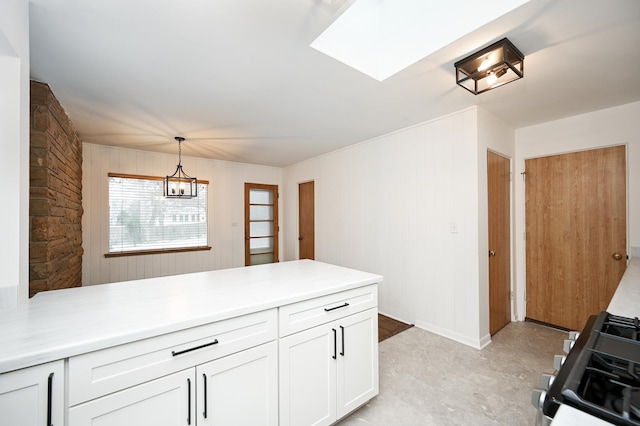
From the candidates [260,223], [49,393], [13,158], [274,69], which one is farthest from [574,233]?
[260,223]

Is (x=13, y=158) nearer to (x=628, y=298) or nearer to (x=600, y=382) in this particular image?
(x=600, y=382)

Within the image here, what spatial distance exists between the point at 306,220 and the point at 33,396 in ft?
14.4

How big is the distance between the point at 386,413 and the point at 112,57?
304 cm

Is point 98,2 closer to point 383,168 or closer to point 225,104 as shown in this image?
point 225,104

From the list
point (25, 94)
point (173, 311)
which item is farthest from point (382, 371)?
Result: point (25, 94)

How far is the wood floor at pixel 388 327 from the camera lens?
295cm

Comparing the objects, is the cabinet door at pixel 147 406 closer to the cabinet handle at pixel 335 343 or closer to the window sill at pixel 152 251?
the cabinet handle at pixel 335 343

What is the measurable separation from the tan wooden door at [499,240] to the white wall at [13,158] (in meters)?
3.56

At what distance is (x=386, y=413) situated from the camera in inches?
69.7

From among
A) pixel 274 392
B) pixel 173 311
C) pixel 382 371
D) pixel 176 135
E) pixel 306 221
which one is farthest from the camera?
pixel 306 221

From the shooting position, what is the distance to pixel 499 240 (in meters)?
2.97

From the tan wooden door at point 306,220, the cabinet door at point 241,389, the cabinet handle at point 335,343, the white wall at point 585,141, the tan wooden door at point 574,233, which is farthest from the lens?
the tan wooden door at point 306,220

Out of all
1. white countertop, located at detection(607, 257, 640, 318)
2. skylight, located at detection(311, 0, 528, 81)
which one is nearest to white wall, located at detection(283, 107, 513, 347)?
white countertop, located at detection(607, 257, 640, 318)

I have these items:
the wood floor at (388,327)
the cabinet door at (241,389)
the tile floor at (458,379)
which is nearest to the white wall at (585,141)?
the tile floor at (458,379)
